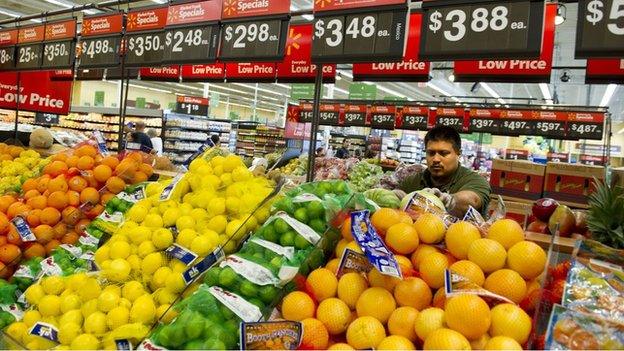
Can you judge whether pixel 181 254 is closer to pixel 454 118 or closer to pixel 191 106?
pixel 454 118

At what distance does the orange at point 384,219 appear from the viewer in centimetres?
167

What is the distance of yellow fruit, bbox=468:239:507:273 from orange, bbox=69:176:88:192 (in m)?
2.10

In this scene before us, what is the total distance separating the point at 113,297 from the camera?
158 centimetres

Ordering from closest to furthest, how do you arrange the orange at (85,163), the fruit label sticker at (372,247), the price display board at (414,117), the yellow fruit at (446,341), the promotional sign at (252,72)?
the yellow fruit at (446,341)
the fruit label sticker at (372,247)
the orange at (85,163)
the promotional sign at (252,72)
the price display board at (414,117)

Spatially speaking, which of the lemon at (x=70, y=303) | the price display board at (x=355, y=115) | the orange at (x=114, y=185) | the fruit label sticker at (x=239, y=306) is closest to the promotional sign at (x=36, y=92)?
the orange at (x=114, y=185)

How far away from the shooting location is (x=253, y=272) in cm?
152

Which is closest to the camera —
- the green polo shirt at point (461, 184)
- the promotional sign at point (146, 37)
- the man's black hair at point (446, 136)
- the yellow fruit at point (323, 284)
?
the yellow fruit at point (323, 284)

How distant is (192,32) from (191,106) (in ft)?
43.3

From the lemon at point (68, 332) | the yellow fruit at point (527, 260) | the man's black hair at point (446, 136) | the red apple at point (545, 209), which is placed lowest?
the lemon at point (68, 332)

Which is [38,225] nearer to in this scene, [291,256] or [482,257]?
[291,256]

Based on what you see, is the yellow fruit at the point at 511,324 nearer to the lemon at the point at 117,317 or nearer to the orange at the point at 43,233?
the lemon at the point at 117,317

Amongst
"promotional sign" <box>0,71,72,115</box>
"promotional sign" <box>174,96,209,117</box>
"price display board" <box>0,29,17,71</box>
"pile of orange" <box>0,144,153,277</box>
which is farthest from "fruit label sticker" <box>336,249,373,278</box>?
"promotional sign" <box>174,96,209,117</box>

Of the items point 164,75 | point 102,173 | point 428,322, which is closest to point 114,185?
point 102,173

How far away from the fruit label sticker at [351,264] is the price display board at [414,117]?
9.92 meters
